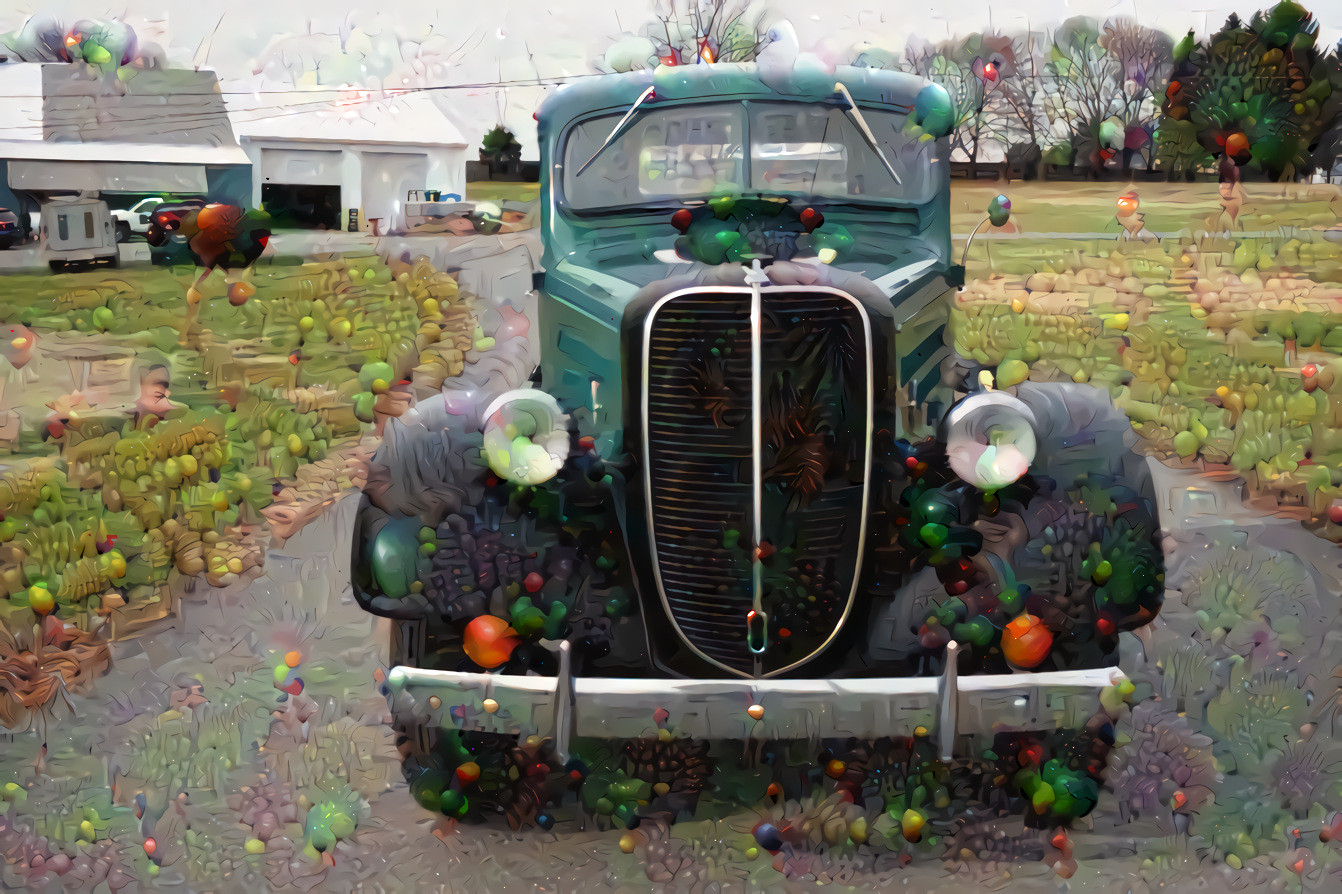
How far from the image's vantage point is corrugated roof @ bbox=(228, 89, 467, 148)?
2.89 metres

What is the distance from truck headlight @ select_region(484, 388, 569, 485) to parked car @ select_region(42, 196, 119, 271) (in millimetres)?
1749

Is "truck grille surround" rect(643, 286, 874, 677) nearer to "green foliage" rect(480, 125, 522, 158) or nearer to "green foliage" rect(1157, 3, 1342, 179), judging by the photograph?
"green foliage" rect(480, 125, 522, 158)

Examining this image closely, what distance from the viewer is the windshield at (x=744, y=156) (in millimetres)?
2900

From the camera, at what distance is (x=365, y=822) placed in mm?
2646

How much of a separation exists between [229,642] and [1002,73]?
3.23 m

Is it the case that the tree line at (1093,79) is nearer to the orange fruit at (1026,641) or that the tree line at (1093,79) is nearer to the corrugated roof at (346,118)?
the corrugated roof at (346,118)

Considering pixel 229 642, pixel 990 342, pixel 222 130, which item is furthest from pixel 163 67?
pixel 990 342

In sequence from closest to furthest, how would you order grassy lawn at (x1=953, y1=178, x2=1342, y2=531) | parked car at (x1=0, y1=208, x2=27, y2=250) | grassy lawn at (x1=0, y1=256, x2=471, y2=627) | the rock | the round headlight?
the round headlight
parked car at (x1=0, y1=208, x2=27, y2=250)
grassy lawn at (x1=953, y1=178, x2=1342, y2=531)
grassy lawn at (x1=0, y1=256, x2=471, y2=627)
the rock

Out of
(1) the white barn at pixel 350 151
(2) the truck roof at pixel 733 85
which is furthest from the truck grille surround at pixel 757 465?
(1) the white barn at pixel 350 151

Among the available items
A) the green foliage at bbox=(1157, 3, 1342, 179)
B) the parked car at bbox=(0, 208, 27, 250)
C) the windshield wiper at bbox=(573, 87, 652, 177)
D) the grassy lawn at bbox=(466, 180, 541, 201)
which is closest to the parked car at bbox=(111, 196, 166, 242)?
the parked car at bbox=(0, 208, 27, 250)

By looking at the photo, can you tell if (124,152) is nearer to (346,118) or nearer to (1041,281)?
(346,118)

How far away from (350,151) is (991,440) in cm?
209

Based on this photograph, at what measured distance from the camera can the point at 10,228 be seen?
3.40 meters

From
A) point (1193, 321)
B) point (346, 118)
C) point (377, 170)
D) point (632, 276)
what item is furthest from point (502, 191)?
point (1193, 321)
